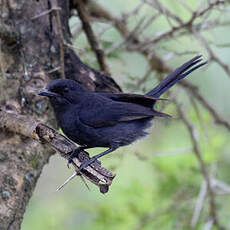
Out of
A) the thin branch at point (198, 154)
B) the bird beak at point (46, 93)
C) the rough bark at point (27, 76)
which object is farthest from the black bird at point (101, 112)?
the thin branch at point (198, 154)

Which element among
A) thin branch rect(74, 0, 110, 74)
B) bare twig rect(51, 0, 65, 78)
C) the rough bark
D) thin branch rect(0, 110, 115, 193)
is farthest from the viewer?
thin branch rect(74, 0, 110, 74)

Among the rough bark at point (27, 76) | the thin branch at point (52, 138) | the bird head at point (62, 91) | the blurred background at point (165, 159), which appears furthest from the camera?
the blurred background at point (165, 159)

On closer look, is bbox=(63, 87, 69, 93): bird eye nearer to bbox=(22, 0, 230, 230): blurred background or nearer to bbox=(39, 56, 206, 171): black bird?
bbox=(39, 56, 206, 171): black bird

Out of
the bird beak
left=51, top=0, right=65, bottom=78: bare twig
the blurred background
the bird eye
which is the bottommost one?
the blurred background

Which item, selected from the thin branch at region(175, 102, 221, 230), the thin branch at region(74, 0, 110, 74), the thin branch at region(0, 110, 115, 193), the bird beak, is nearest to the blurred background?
the thin branch at region(175, 102, 221, 230)

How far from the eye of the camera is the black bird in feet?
12.8

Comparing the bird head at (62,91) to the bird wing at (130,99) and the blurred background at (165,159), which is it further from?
the blurred background at (165,159)

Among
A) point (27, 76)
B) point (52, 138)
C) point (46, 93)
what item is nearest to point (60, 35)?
point (27, 76)

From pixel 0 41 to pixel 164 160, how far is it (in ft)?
9.54

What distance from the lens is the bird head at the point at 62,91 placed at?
3.88 m

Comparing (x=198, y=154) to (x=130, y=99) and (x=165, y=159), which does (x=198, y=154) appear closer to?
(x=165, y=159)

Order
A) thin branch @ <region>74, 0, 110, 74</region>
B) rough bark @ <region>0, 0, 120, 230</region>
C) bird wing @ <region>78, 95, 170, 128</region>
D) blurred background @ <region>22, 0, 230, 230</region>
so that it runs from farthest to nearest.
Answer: blurred background @ <region>22, 0, 230, 230</region> → thin branch @ <region>74, 0, 110, 74</region> → bird wing @ <region>78, 95, 170, 128</region> → rough bark @ <region>0, 0, 120, 230</region>

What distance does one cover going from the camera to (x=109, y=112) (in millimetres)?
4062

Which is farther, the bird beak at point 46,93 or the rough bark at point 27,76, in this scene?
the bird beak at point 46,93
